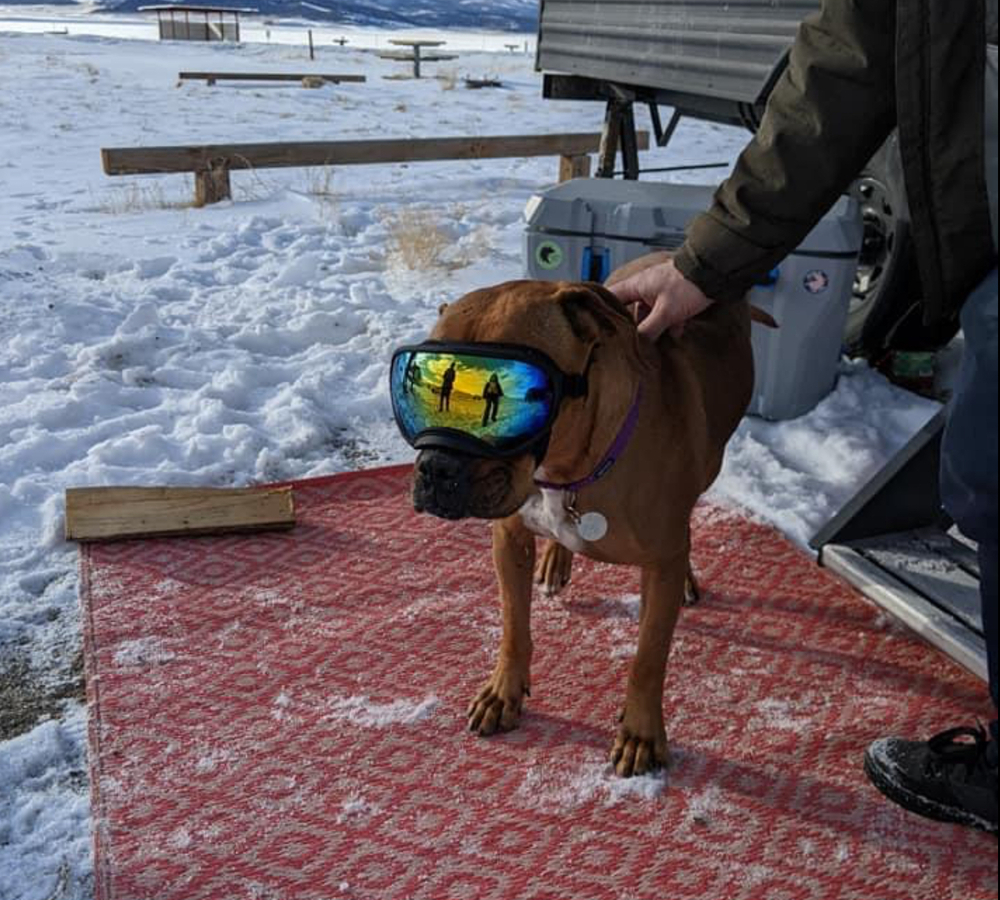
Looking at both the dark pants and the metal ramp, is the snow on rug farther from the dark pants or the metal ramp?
the dark pants

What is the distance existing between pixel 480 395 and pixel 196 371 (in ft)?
10.5

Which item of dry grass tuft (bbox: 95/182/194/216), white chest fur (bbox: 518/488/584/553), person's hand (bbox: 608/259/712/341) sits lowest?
dry grass tuft (bbox: 95/182/194/216)

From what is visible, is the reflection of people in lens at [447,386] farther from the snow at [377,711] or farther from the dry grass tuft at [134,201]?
the dry grass tuft at [134,201]

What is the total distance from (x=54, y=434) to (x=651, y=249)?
2.63 metres

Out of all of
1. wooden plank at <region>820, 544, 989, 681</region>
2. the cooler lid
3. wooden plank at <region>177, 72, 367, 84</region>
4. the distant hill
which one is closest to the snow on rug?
wooden plank at <region>820, 544, 989, 681</region>

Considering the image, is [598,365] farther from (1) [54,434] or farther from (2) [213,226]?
(2) [213,226]

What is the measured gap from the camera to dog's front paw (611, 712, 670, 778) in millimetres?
2299

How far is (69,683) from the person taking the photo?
101 inches

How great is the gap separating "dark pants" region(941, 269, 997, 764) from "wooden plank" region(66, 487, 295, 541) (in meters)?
2.53

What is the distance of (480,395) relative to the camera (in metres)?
1.74

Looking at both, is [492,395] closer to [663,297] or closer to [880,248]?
[663,297]

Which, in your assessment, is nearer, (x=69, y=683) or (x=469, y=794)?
(x=469, y=794)

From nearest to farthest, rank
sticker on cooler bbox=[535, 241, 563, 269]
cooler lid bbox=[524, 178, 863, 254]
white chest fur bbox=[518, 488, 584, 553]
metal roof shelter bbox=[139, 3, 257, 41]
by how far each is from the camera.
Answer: white chest fur bbox=[518, 488, 584, 553] → cooler lid bbox=[524, 178, 863, 254] → sticker on cooler bbox=[535, 241, 563, 269] → metal roof shelter bbox=[139, 3, 257, 41]

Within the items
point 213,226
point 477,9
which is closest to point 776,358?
point 213,226
